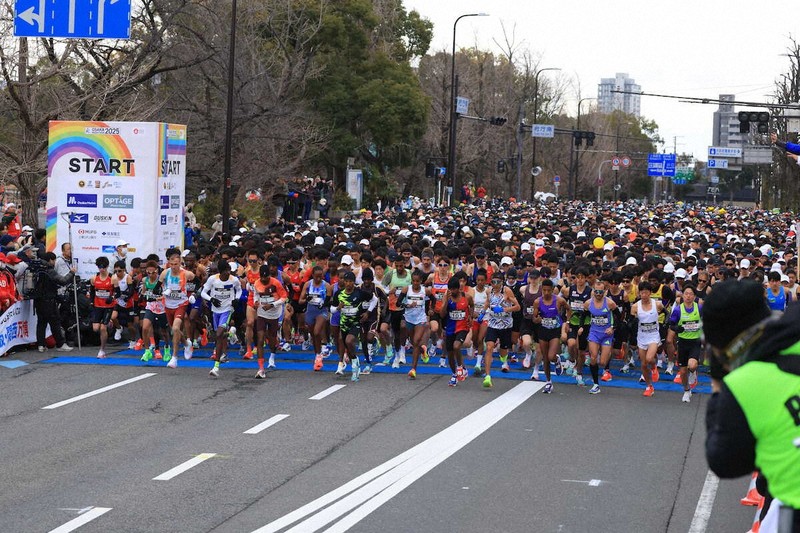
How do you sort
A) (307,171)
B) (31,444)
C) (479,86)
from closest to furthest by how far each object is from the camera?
(31,444)
(307,171)
(479,86)

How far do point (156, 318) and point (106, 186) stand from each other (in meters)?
4.58

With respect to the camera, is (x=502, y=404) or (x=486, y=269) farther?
(x=486, y=269)

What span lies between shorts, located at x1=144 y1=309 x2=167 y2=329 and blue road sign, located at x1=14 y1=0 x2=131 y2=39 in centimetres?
567

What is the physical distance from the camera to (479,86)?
8262 centimetres

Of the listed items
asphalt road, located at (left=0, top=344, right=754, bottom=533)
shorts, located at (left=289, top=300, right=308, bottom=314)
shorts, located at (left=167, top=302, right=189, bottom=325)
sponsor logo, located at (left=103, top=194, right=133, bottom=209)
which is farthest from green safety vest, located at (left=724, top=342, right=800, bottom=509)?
sponsor logo, located at (left=103, top=194, right=133, bottom=209)

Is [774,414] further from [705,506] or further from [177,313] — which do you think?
[177,313]

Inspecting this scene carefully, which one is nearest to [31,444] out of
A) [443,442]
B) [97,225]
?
[443,442]

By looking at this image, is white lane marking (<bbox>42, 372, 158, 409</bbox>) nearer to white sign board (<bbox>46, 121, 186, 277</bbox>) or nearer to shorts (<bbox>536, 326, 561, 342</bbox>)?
white sign board (<bbox>46, 121, 186, 277</bbox>)

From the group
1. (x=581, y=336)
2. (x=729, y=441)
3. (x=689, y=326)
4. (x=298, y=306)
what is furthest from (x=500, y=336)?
(x=729, y=441)

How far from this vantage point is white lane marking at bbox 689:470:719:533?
881cm

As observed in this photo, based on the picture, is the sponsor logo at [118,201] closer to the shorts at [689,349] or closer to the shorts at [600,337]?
the shorts at [600,337]

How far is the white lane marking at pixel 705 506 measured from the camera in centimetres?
881

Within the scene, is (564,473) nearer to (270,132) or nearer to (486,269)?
(486,269)

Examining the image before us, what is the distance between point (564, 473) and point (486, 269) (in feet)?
25.8
